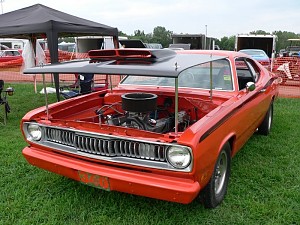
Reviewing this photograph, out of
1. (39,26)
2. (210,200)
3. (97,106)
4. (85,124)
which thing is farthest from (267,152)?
(39,26)

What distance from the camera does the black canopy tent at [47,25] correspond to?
6.97 m

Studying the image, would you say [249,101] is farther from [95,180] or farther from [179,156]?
[95,180]

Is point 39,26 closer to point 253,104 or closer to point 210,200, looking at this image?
point 253,104

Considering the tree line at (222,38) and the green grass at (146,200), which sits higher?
the tree line at (222,38)

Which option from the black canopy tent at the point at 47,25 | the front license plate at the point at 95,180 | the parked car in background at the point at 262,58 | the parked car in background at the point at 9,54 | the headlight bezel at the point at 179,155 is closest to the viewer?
the headlight bezel at the point at 179,155

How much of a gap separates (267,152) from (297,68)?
9.67m

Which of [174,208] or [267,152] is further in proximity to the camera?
[267,152]

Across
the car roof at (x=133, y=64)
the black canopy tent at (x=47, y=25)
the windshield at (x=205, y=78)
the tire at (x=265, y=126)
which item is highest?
the black canopy tent at (x=47, y=25)

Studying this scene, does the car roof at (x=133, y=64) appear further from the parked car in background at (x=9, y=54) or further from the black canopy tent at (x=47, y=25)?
the parked car in background at (x=9, y=54)

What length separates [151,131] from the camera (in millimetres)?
3281

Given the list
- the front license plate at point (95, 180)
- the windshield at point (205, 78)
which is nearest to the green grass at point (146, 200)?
the front license plate at point (95, 180)

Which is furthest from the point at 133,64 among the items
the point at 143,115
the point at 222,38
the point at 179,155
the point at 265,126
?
the point at 222,38

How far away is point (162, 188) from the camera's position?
247cm

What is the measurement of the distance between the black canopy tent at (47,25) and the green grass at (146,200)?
3331 mm
